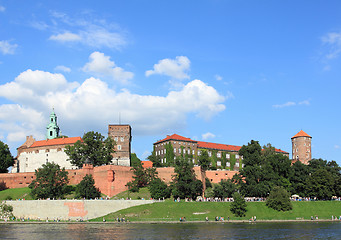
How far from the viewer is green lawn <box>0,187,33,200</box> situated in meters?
72.8

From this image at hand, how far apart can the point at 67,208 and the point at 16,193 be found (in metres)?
16.7

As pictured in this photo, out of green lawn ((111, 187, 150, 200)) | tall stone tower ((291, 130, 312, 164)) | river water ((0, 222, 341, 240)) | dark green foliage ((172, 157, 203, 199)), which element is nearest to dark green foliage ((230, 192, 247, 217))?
dark green foliage ((172, 157, 203, 199))

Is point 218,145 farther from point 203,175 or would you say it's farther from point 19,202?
point 19,202

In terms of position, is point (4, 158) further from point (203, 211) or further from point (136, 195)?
point (203, 211)

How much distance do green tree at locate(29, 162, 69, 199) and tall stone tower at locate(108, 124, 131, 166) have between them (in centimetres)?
2573

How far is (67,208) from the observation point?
64.1 metres

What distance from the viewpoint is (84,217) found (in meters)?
63.4

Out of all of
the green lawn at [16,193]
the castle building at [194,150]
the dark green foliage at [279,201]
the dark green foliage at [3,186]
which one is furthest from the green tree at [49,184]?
the dark green foliage at [279,201]

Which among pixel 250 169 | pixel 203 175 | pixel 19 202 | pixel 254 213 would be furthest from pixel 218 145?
pixel 19 202

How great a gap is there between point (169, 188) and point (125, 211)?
10.3m

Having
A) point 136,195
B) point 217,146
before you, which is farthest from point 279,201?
point 217,146

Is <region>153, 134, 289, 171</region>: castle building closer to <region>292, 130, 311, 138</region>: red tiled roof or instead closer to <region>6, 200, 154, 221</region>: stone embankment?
<region>292, 130, 311, 138</region>: red tiled roof

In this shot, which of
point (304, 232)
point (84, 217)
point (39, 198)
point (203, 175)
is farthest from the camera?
point (203, 175)

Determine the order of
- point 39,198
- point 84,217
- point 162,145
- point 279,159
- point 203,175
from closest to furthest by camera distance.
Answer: point 84,217, point 39,198, point 279,159, point 203,175, point 162,145
